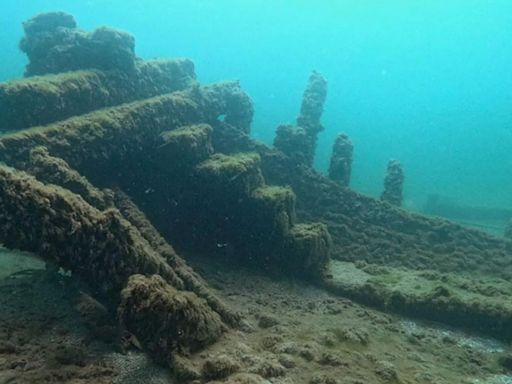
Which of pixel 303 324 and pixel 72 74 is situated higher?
pixel 72 74

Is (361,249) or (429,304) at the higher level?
(361,249)

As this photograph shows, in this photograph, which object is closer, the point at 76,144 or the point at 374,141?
the point at 76,144

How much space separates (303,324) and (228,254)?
3.62 metres

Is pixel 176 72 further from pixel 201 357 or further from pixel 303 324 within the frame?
pixel 201 357

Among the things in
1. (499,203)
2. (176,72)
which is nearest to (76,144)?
(176,72)

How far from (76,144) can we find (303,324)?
6.40 m

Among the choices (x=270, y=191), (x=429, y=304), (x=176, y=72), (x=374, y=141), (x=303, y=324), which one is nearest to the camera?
(x=303, y=324)

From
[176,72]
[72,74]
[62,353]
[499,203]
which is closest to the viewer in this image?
[62,353]

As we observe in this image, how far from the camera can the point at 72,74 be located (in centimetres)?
1216

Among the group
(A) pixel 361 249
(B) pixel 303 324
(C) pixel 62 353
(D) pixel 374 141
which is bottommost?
(C) pixel 62 353

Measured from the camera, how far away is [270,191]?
1109cm

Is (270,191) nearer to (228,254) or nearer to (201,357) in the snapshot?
(228,254)

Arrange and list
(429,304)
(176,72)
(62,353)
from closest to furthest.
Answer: (62,353) → (429,304) → (176,72)

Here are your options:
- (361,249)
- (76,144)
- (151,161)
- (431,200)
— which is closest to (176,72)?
(151,161)
